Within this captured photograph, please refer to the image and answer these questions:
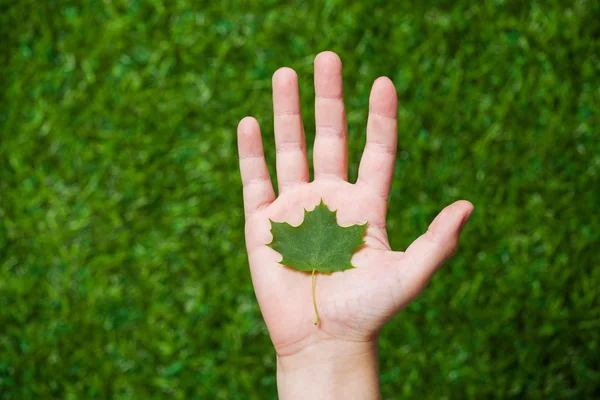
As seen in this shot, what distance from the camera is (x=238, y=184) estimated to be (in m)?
3.19

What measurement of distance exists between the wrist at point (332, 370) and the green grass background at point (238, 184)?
47.6 inches

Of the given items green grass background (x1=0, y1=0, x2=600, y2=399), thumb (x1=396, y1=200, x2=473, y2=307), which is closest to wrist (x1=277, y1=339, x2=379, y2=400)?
thumb (x1=396, y1=200, x2=473, y2=307)

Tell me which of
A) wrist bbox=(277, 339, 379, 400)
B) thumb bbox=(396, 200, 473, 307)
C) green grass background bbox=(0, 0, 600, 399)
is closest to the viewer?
thumb bbox=(396, 200, 473, 307)

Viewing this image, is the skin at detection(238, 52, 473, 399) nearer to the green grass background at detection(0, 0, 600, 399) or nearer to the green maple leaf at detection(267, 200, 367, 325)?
the green maple leaf at detection(267, 200, 367, 325)

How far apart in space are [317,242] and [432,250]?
37cm

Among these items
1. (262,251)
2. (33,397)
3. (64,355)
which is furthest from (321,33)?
(33,397)

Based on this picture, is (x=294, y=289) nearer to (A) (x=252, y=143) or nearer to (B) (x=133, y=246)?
(A) (x=252, y=143)

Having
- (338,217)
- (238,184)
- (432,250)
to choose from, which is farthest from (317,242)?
(238,184)

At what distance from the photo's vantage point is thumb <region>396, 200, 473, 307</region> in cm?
170

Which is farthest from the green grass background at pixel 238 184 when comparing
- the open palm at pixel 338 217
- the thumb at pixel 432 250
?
the thumb at pixel 432 250

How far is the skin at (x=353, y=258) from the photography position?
1.74 m

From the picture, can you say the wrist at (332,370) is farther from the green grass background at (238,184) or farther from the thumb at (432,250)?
the green grass background at (238,184)

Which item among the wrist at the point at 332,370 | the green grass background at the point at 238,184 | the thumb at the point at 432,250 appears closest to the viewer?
the thumb at the point at 432,250

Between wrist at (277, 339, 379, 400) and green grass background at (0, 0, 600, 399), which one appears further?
green grass background at (0, 0, 600, 399)
